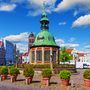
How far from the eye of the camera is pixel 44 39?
3078 cm

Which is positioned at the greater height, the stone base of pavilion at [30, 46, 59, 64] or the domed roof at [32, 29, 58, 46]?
the domed roof at [32, 29, 58, 46]

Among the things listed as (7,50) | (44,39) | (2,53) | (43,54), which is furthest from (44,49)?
(7,50)

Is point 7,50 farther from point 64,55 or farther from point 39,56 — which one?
point 39,56

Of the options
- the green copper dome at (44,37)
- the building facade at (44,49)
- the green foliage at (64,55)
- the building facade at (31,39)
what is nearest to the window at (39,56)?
the building facade at (44,49)

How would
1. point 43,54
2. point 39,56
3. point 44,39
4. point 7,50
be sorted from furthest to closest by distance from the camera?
point 7,50
point 44,39
point 39,56
point 43,54

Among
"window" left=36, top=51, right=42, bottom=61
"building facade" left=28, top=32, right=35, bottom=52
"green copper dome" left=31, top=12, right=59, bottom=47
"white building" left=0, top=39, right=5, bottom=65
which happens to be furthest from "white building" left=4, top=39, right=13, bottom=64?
"building facade" left=28, top=32, right=35, bottom=52

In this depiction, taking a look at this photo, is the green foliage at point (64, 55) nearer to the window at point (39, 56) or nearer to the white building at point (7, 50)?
the window at point (39, 56)

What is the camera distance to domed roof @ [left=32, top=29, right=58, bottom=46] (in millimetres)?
29920

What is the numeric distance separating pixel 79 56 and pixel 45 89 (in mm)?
73819

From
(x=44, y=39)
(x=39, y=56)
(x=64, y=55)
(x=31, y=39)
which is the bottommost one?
(x=39, y=56)

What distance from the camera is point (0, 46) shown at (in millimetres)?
59812

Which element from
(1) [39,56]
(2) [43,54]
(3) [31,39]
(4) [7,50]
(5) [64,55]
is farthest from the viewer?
(3) [31,39]

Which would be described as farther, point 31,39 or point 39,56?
point 31,39

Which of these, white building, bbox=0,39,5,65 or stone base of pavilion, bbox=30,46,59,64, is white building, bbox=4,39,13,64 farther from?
stone base of pavilion, bbox=30,46,59,64
